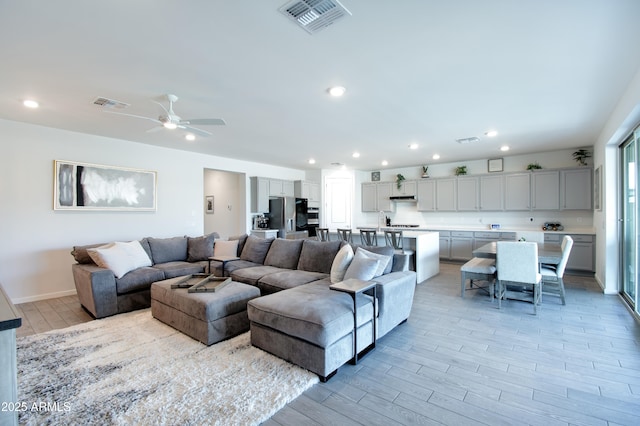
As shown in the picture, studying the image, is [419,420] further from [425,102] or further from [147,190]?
[147,190]

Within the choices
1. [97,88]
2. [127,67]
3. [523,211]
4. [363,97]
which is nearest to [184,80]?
[127,67]

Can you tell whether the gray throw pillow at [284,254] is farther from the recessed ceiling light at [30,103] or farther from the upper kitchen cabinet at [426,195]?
the upper kitchen cabinet at [426,195]

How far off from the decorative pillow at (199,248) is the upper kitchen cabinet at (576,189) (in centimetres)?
726

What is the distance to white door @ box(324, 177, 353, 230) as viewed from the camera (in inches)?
362

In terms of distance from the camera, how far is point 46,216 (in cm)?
460

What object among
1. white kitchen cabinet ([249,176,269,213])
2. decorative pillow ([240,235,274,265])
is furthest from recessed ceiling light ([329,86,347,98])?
white kitchen cabinet ([249,176,269,213])

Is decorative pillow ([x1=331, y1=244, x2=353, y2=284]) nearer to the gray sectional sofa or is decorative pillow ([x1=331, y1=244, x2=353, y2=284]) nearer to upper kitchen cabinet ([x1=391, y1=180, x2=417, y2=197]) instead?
the gray sectional sofa

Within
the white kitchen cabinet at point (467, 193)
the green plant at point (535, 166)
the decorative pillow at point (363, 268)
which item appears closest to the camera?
the decorative pillow at point (363, 268)

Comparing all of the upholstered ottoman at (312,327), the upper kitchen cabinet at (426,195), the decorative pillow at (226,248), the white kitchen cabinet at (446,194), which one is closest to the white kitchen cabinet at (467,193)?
the white kitchen cabinet at (446,194)

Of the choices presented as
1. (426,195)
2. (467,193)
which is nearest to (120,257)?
(426,195)

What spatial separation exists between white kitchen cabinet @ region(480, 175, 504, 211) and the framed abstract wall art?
24.1 feet

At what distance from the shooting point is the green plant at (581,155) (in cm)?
622

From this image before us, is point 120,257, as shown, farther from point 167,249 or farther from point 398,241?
point 398,241

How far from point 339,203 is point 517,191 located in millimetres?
4584
